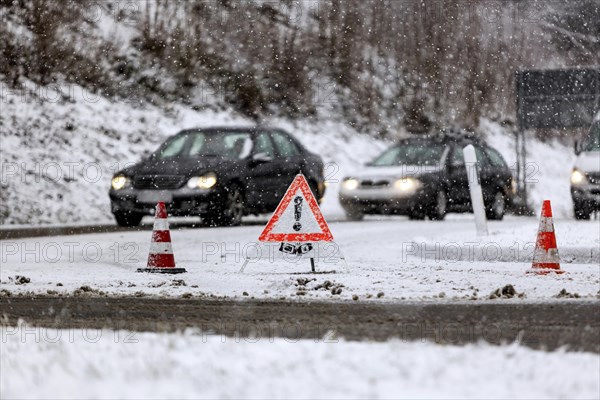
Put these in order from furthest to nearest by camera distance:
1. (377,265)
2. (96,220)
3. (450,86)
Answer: (450,86)
(96,220)
(377,265)

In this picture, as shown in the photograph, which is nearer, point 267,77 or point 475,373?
point 475,373

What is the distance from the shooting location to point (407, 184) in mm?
22750

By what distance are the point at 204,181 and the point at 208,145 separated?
1.47 m

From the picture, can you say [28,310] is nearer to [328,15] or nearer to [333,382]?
[333,382]

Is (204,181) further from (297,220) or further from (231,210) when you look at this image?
(297,220)

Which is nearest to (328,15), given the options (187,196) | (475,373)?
(187,196)

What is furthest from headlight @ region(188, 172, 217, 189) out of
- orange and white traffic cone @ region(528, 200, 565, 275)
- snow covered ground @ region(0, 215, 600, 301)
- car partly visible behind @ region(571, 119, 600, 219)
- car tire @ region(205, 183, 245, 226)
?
orange and white traffic cone @ region(528, 200, 565, 275)

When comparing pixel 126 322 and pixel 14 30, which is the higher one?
pixel 14 30

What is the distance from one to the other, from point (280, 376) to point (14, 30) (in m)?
22.4

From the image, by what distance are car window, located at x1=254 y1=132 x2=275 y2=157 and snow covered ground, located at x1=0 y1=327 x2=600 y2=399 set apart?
13138mm

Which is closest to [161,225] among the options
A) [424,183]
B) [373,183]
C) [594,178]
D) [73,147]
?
[373,183]

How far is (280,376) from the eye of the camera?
21.6 feet

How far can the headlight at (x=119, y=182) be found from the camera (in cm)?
1998

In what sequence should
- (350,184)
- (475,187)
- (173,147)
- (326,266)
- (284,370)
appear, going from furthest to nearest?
(350,184) → (173,147) → (475,187) → (326,266) → (284,370)
